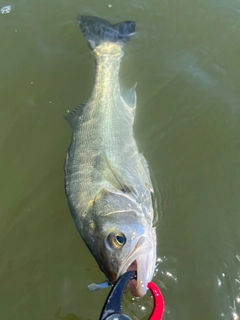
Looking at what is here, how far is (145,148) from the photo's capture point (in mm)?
3994

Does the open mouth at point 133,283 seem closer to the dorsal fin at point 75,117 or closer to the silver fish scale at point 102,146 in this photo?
the silver fish scale at point 102,146

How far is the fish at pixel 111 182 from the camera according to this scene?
2670 mm

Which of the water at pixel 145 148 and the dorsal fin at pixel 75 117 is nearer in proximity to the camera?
the water at pixel 145 148

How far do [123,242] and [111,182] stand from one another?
71cm

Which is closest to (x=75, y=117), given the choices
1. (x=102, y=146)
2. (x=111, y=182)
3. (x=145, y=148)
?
(x=102, y=146)

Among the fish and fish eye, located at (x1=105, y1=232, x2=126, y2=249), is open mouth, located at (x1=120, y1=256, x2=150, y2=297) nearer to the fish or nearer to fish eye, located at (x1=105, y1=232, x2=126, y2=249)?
the fish

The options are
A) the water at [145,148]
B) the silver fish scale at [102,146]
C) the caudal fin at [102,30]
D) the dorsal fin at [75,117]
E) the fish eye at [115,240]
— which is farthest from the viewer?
the caudal fin at [102,30]

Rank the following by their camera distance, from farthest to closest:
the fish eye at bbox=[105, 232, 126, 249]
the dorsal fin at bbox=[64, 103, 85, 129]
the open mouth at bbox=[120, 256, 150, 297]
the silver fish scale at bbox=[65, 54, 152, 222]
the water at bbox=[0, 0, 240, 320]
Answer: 1. the dorsal fin at bbox=[64, 103, 85, 129]
2. the silver fish scale at bbox=[65, 54, 152, 222]
3. the water at bbox=[0, 0, 240, 320]
4. the fish eye at bbox=[105, 232, 126, 249]
5. the open mouth at bbox=[120, 256, 150, 297]

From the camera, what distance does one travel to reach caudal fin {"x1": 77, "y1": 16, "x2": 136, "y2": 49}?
188 inches

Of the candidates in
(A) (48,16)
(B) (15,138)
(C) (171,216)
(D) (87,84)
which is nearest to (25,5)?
(A) (48,16)

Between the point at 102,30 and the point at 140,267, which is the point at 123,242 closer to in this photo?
the point at 140,267

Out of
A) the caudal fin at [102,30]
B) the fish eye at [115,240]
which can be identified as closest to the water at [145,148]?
the caudal fin at [102,30]

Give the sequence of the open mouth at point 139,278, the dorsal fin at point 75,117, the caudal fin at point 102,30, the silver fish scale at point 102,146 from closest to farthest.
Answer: the open mouth at point 139,278
the silver fish scale at point 102,146
the dorsal fin at point 75,117
the caudal fin at point 102,30

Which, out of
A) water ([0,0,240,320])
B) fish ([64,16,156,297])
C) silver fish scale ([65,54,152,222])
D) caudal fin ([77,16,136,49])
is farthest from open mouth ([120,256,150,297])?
caudal fin ([77,16,136,49])
